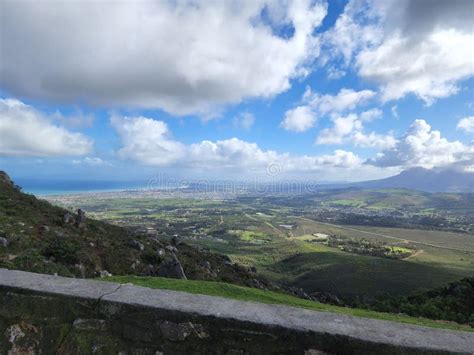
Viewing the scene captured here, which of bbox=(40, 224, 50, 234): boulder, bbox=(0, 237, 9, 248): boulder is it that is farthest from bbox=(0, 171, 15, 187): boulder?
bbox=(0, 237, 9, 248): boulder

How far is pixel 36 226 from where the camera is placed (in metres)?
18.7

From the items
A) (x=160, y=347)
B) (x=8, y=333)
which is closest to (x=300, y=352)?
(x=160, y=347)

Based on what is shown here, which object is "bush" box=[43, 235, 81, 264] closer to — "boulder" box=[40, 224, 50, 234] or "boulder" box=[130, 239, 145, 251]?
"boulder" box=[40, 224, 50, 234]

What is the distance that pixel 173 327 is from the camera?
373cm

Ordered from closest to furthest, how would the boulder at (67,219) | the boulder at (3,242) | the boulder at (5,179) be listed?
the boulder at (3,242)
the boulder at (67,219)
the boulder at (5,179)

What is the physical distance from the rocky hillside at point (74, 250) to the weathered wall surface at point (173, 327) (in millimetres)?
9156

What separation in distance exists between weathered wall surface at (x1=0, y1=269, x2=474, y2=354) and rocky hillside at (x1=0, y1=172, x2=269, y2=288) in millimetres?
9156

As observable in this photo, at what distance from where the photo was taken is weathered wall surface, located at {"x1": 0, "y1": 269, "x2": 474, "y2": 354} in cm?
339

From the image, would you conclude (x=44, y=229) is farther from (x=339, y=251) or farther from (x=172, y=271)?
(x=339, y=251)

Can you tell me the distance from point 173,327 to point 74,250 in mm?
13938

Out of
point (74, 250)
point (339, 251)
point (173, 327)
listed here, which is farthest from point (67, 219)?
point (339, 251)

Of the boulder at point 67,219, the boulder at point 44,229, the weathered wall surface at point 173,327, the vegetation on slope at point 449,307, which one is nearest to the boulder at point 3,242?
the boulder at point 44,229

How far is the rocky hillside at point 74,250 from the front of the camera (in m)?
14.3

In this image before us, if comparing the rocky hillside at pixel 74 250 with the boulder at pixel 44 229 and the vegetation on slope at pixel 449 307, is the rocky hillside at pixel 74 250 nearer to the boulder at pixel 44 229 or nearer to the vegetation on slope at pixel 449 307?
the boulder at pixel 44 229
